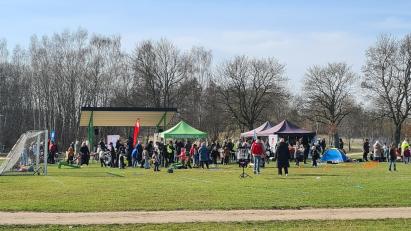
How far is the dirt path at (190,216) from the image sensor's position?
12.4 metres

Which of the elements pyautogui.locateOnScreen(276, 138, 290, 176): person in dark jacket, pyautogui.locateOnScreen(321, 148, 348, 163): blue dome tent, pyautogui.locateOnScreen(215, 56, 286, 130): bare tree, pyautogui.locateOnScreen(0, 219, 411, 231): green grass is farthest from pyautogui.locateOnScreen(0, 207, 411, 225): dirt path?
pyautogui.locateOnScreen(215, 56, 286, 130): bare tree

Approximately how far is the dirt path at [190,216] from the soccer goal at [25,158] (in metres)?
14.3

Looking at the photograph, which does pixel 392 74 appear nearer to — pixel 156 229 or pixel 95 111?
pixel 95 111

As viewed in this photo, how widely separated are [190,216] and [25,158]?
17394mm

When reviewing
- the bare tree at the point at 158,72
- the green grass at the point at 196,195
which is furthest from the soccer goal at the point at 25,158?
the bare tree at the point at 158,72

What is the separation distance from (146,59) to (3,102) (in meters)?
22.4

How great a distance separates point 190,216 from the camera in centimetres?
1309

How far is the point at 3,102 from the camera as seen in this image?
276 ft

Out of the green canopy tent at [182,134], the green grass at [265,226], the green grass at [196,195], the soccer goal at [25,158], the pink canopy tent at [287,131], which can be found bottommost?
the green grass at [265,226]

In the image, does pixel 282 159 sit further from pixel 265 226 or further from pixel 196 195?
pixel 265 226

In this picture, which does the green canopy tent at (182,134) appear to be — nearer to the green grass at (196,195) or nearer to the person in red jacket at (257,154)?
the person in red jacket at (257,154)

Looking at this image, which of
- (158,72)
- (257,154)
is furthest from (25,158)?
(158,72)

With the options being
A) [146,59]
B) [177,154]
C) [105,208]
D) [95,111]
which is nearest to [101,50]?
[146,59]

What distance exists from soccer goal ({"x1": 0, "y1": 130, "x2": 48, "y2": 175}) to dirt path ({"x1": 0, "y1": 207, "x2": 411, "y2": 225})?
1427 cm
